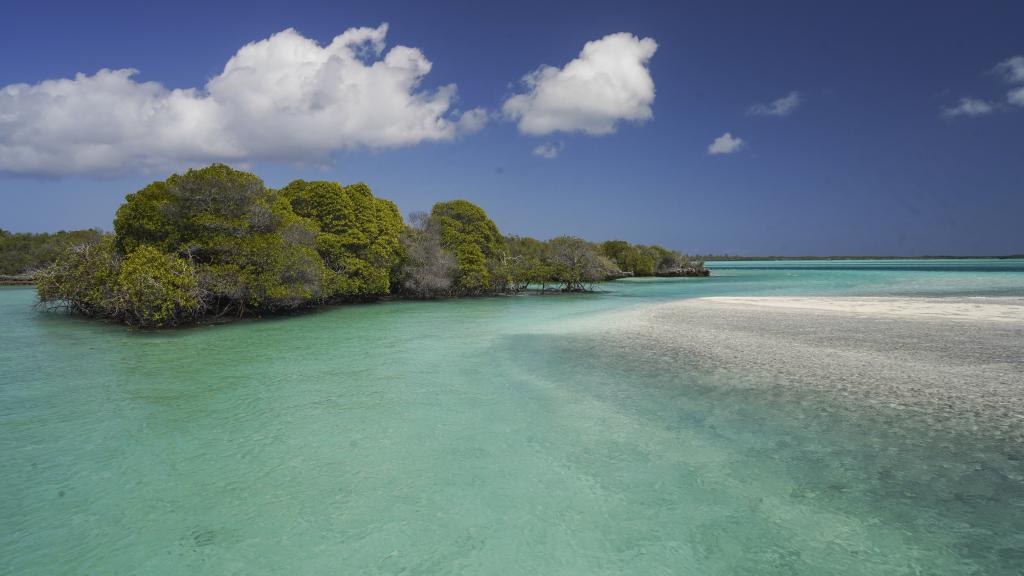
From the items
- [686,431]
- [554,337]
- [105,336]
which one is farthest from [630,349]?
[105,336]

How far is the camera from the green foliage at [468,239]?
31906 mm

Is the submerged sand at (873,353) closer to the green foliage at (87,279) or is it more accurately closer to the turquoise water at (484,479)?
the turquoise water at (484,479)

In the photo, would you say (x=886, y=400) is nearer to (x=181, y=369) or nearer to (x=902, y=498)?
(x=902, y=498)

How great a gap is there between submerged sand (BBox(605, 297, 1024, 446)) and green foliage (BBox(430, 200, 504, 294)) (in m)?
13.4

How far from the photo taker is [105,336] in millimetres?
16406

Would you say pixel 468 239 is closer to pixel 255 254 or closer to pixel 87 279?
pixel 255 254

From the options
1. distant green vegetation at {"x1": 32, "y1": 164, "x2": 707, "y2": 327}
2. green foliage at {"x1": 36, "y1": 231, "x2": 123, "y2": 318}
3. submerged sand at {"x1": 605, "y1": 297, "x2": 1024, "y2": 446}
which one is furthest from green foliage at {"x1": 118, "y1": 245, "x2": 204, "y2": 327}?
submerged sand at {"x1": 605, "y1": 297, "x2": 1024, "y2": 446}

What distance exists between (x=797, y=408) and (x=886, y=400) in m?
1.65

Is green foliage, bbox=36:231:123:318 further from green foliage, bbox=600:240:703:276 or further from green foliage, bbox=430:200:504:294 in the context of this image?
green foliage, bbox=600:240:703:276

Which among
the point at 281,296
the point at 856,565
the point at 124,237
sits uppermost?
the point at 124,237

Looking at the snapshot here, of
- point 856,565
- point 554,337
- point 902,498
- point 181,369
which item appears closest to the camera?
point 856,565

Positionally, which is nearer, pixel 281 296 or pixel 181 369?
pixel 181 369

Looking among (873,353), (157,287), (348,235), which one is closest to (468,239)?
(348,235)

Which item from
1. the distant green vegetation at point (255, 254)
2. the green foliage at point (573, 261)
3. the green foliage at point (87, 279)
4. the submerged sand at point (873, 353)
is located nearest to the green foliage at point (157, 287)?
the distant green vegetation at point (255, 254)
